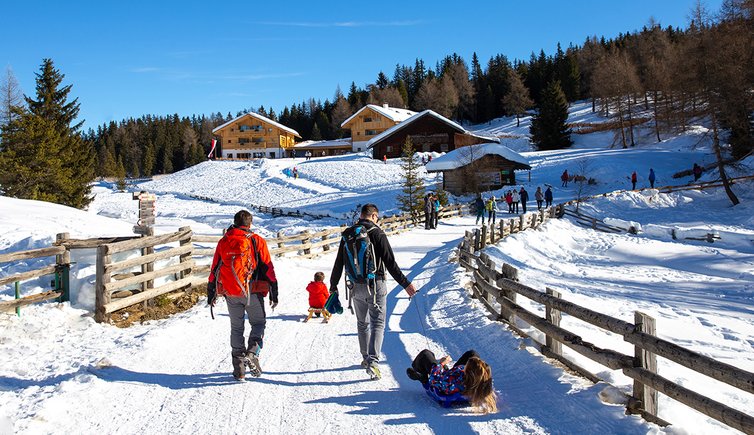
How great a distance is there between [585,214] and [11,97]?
119ft

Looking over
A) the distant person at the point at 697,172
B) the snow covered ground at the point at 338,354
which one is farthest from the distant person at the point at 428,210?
the distant person at the point at 697,172

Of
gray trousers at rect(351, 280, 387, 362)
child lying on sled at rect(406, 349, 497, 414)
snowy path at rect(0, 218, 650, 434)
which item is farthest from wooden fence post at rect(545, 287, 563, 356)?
gray trousers at rect(351, 280, 387, 362)

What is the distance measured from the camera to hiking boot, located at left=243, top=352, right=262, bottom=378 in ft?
18.8

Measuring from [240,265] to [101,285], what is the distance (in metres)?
3.73

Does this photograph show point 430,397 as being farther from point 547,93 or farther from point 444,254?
point 547,93

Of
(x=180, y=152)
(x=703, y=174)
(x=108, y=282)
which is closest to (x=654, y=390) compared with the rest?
(x=108, y=282)

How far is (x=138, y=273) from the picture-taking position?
30.1ft

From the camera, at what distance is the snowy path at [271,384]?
455cm

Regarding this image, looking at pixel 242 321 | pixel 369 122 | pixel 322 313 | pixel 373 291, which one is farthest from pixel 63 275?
pixel 369 122

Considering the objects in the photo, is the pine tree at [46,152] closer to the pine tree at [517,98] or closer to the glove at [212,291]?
the glove at [212,291]

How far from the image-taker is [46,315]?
7.67m

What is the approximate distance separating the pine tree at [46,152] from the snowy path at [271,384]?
22357 millimetres

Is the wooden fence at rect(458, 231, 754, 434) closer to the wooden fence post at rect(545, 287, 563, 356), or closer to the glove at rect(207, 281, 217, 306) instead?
the wooden fence post at rect(545, 287, 563, 356)

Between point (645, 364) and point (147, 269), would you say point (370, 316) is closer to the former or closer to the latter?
point (645, 364)
